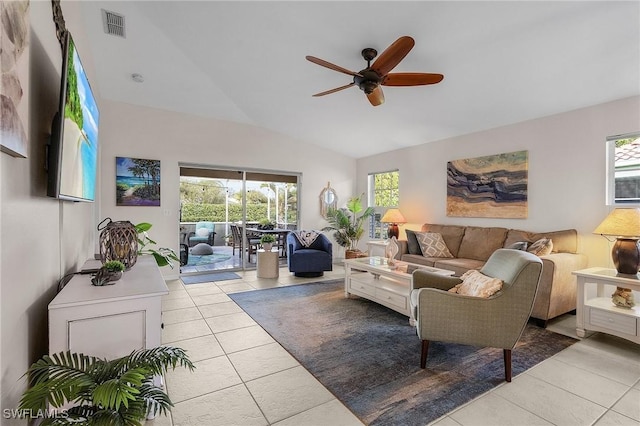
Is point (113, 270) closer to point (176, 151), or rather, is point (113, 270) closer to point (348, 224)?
point (176, 151)

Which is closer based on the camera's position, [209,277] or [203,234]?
[209,277]

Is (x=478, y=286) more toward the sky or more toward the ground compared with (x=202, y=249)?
more toward the sky

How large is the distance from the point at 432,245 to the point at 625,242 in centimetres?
214

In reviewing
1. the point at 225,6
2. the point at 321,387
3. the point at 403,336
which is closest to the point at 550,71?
the point at 403,336

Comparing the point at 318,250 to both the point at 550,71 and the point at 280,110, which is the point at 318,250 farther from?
the point at 550,71

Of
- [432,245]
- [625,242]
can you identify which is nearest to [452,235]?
[432,245]

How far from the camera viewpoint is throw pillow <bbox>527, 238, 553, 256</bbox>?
3.35 m

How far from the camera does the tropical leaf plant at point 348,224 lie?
21.1ft

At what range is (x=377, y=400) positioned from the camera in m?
1.88

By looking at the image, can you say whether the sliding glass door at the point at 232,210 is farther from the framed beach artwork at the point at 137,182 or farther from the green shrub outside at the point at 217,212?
the framed beach artwork at the point at 137,182

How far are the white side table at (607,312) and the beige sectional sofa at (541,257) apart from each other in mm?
203

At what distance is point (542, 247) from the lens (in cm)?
338

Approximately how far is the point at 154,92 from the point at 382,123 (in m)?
3.64

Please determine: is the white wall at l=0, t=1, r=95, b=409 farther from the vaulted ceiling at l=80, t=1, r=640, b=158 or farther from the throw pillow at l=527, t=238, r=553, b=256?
the throw pillow at l=527, t=238, r=553, b=256
